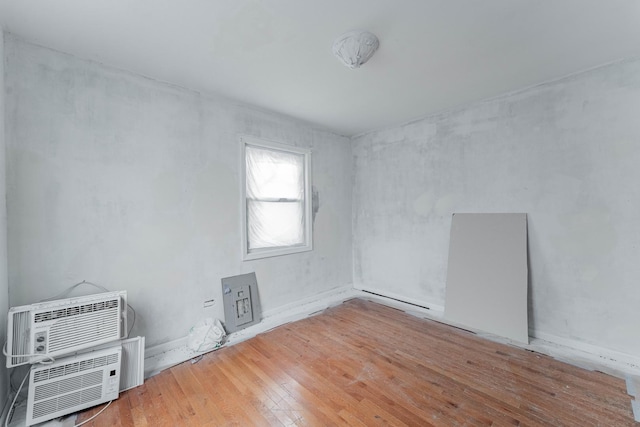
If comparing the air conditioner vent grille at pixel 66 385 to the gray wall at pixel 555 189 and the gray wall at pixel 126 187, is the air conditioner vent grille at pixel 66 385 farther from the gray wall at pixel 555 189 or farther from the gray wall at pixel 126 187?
the gray wall at pixel 555 189

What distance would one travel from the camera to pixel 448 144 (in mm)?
Answer: 3498

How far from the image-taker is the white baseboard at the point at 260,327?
248 cm

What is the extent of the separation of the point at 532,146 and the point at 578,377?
2221mm

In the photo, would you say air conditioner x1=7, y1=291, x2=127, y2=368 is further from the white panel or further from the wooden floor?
the wooden floor

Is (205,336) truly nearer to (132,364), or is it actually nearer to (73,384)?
(132,364)

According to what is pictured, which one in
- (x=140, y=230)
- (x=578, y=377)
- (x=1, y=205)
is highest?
(x=1, y=205)

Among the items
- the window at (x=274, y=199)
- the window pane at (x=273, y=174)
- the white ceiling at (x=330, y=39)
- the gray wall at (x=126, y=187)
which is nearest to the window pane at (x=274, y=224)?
the window at (x=274, y=199)

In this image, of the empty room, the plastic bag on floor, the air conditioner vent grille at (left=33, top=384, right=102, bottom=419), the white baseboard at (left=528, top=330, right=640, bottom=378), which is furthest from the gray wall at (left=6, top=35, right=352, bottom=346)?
the white baseboard at (left=528, top=330, right=640, bottom=378)

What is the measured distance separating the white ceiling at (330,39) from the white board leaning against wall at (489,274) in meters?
1.57

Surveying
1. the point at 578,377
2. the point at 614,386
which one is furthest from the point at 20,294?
the point at 614,386

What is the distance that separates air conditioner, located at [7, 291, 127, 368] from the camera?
173 centimetres

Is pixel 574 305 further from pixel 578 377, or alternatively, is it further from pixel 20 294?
pixel 20 294

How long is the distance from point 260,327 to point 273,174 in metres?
2.01

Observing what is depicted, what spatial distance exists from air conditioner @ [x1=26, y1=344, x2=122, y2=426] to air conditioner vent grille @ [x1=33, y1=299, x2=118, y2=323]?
0.32 metres
